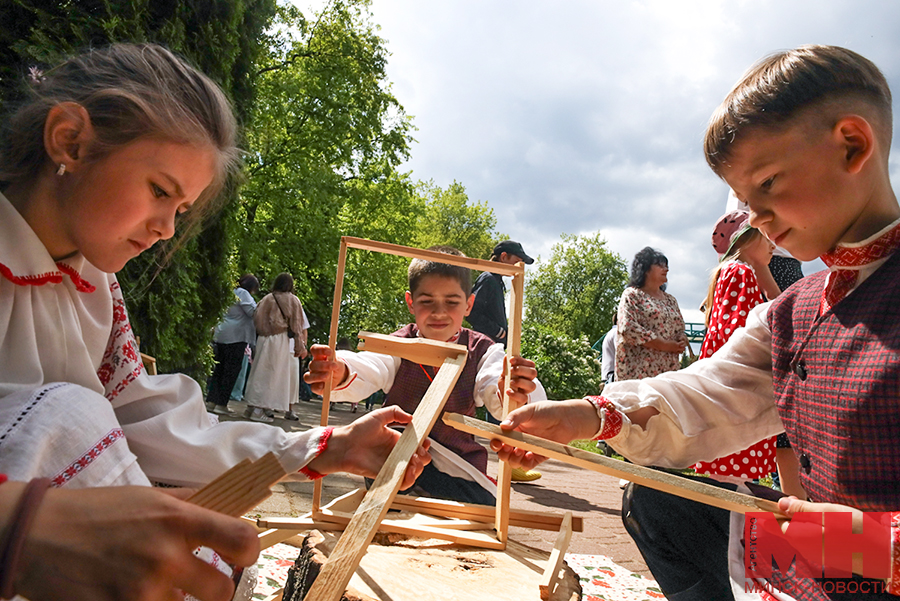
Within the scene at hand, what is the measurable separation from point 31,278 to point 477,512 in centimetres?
147

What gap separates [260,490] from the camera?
30.8 inches

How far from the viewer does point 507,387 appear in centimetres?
201

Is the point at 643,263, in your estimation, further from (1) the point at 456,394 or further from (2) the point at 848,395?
(2) the point at 848,395

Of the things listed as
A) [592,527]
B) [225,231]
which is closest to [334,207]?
[225,231]

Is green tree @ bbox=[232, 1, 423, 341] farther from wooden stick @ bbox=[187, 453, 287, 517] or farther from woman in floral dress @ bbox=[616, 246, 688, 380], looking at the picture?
wooden stick @ bbox=[187, 453, 287, 517]

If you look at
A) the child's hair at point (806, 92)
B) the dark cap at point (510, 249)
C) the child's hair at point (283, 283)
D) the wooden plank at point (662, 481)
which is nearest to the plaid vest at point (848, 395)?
the wooden plank at point (662, 481)

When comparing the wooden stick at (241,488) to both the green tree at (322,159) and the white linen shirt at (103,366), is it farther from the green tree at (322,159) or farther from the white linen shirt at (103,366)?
the green tree at (322,159)

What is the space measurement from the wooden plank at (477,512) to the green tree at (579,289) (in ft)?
117

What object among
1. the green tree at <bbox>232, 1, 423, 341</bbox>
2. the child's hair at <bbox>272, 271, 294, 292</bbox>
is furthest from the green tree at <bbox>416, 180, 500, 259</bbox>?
the child's hair at <bbox>272, 271, 294, 292</bbox>

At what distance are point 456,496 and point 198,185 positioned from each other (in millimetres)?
1840

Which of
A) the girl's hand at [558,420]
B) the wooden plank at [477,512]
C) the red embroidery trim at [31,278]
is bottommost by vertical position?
the wooden plank at [477,512]

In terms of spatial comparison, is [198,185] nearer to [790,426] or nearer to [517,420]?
[517,420]

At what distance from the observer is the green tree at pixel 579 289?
37.9m

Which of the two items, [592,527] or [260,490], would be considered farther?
[592,527]
